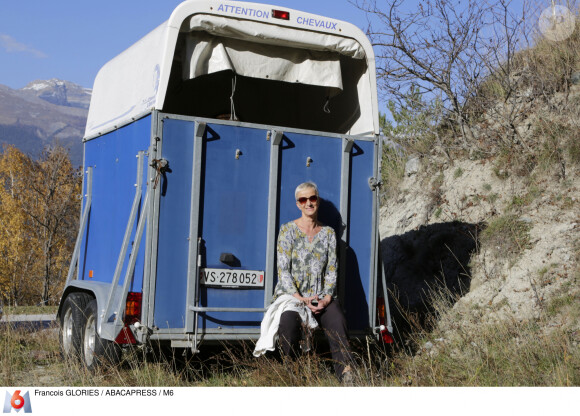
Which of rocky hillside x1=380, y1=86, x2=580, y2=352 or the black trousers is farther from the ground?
rocky hillside x1=380, y1=86, x2=580, y2=352

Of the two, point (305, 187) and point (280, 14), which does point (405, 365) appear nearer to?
point (305, 187)

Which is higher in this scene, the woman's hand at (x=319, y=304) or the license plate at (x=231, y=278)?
the license plate at (x=231, y=278)

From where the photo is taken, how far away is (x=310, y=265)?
22.0 feet

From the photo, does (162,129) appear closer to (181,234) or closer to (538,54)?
(181,234)

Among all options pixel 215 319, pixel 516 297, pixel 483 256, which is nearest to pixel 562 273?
pixel 516 297

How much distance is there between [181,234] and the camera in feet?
21.3

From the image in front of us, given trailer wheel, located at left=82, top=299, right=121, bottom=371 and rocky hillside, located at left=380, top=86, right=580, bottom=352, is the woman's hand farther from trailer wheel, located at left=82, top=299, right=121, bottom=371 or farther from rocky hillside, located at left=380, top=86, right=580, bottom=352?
rocky hillside, located at left=380, top=86, right=580, bottom=352

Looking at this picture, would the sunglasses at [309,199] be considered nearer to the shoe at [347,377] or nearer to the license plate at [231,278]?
the license plate at [231,278]

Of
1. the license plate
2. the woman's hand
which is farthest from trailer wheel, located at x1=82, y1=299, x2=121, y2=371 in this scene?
the woman's hand
